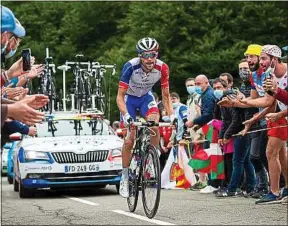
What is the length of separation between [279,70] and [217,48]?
96.2 feet

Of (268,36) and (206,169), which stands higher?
(268,36)

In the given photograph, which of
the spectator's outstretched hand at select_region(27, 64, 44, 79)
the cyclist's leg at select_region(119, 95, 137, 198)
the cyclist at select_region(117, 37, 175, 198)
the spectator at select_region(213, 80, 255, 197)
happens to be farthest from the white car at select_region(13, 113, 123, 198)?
the spectator's outstretched hand at select_region(27, 64, 44, 79)

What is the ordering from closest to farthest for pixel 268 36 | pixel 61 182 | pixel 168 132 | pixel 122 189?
pixel 122 189 < pixel 168 132 < pixel 61 182 < pixel 268 36

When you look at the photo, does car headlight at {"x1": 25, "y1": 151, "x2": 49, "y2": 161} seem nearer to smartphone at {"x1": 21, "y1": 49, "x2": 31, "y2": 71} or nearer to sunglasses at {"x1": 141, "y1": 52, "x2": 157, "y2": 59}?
sunglasses at {"x1": 141, "y1": 52, "x2": 157, "y2": 59}

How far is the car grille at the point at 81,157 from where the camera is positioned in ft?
48.5

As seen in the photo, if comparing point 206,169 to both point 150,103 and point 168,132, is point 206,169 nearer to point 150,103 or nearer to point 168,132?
point 168,132

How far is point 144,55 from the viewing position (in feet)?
20.7

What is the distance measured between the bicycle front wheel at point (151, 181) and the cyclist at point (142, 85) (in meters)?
0.18

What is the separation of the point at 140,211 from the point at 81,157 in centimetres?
258

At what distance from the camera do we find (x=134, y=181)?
8023 millimetres

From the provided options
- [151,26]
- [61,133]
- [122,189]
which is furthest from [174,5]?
[122,189]

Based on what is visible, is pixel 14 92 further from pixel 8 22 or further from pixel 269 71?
pixel 269 71

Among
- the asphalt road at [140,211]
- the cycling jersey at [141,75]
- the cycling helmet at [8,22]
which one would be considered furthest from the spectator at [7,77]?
the asphalt road at [140,211]

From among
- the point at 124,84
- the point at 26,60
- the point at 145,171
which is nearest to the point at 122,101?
the point at 124,84
